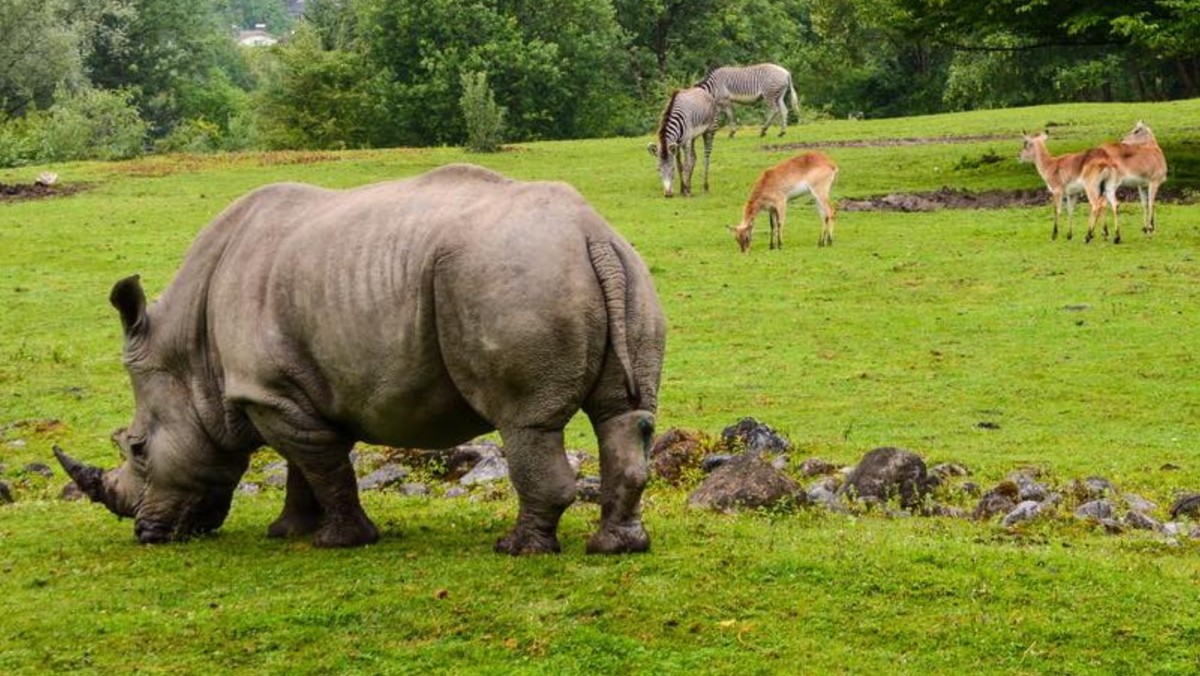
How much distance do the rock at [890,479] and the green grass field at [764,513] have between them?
1.70 feet

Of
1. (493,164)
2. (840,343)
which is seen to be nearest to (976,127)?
(493,164)

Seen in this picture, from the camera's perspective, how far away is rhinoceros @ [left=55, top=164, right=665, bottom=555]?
799 cm

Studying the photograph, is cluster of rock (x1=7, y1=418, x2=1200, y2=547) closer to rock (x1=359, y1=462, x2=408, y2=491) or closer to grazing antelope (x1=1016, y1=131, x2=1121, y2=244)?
rock (x1=359, y1=462, x2=408, y2=491)

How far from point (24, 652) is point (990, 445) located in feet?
26.6

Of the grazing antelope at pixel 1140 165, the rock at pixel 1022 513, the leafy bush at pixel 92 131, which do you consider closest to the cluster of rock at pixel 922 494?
the rock at pixel 1022 513

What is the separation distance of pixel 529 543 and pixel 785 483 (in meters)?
2.35

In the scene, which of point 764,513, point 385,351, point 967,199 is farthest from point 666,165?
point 385,351

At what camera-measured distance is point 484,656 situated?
23.3 feet

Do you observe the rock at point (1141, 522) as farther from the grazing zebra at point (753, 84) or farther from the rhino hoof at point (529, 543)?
the grazing zebra at point (753, 84)

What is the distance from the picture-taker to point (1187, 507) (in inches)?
410

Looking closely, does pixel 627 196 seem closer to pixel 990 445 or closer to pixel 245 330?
pixel 990 445

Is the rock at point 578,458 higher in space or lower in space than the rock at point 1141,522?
lower

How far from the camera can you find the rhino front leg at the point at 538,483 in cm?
809

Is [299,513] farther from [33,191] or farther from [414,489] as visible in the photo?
[33,191]
